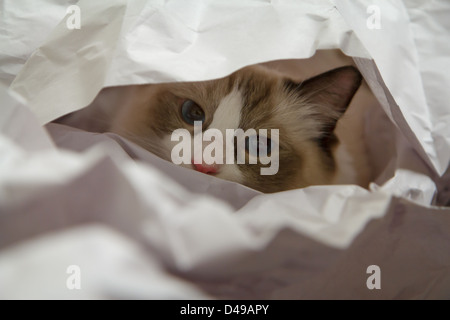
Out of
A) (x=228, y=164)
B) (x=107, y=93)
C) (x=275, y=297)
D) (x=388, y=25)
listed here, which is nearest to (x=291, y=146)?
(x=228, y=164)

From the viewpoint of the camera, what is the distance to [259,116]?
1218 millimetres

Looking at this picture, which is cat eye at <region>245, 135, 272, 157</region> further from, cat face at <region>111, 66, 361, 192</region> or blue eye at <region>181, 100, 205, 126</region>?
blue eye at <region>181, 100, 205, 126</region>

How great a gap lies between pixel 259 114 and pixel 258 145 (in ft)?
0.32

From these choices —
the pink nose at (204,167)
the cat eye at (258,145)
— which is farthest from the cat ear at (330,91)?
the pink nose at (204,167)

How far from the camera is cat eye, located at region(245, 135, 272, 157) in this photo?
1149mm

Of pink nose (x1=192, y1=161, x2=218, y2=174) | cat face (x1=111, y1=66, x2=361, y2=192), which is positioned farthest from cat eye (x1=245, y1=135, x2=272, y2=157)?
pink nose (x1=192, y1=161, x2=218, y2=174)

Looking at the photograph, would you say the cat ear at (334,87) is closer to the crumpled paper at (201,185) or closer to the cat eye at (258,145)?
the crumpled paper at (201,185)

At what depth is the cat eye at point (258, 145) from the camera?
3.77 ft

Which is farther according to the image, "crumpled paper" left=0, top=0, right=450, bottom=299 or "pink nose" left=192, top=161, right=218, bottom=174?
"pink nose" left=192, top=161, right=218, bottom=174

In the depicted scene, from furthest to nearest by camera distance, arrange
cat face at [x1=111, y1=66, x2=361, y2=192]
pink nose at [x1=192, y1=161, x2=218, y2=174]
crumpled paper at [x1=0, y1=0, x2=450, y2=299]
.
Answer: cat face at [x1=111, y1=66, x2=361, y2=192], pink nose at [x1=192, y1=161, x2=218, y2=174], crumpled paper at [x1=0, y1=0, x2=450, y2=299]

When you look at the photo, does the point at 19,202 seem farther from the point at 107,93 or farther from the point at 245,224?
the point at 107,93

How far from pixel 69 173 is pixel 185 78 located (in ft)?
1.44

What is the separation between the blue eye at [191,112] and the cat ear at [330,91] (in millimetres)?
282

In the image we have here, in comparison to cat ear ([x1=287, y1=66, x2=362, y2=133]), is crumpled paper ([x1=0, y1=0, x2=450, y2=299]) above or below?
above
